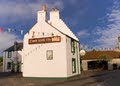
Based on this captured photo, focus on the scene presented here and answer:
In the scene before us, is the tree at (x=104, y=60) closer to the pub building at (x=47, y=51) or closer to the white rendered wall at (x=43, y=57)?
the pub building at (x=47, y=51)

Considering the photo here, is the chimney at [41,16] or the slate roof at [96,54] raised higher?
the chimney at [41,16]

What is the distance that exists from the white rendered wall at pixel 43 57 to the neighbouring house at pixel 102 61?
2828cm

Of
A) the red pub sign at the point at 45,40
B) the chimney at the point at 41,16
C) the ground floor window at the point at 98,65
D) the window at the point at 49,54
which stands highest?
the chimney at the point at 41,16

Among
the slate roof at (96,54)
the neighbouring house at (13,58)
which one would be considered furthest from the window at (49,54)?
the slate roof at (96,54)

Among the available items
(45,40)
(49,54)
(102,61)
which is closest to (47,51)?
(49,54)

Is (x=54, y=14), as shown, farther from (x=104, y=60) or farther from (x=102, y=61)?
(x=102, y=61)

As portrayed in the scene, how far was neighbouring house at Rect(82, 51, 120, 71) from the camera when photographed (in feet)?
194

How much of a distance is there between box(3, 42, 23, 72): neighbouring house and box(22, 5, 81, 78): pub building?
956 inches

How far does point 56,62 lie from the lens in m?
31.5

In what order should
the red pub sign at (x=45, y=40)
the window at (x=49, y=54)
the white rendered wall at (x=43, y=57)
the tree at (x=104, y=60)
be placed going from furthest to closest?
the tree at (x=104, y=60) → the red pub sign at (x=45, y=40) → the window at (x=49, y=54) → the white rendered wall at (x=43, y=57)

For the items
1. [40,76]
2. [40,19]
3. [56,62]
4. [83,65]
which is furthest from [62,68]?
[83,65]

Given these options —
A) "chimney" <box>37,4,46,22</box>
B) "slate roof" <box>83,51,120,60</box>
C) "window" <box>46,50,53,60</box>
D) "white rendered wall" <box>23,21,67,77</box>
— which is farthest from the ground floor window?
"chimney" <box>37,4,46,22</box>

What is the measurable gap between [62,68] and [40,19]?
7.51m

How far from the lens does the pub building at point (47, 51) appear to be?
103 feet
